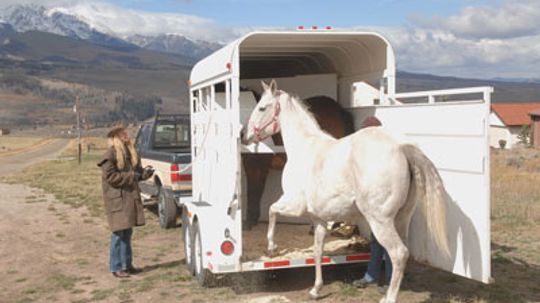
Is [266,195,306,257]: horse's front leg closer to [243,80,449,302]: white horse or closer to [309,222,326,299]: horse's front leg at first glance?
[243,80,449,302]: white horse

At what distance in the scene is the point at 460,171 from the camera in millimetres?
5480

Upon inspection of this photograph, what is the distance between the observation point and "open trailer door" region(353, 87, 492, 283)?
516cm

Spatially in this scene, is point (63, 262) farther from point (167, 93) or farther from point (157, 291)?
point (167, 93)

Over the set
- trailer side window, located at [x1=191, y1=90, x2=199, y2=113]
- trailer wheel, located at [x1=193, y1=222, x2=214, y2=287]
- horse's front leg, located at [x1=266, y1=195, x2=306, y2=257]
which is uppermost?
trailer side window, located at [x1=191, y1=90, x2=199, y2=113]

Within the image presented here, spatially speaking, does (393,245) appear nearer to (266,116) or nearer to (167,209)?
(266,116)

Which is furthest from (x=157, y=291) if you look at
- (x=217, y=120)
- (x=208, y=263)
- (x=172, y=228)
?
(x=172, y=228)

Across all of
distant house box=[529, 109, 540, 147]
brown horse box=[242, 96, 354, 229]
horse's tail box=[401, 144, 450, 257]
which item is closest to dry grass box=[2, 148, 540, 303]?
horse's tail box=[401, 144, 450, 257]

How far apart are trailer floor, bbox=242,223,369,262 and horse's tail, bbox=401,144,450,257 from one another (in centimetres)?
160

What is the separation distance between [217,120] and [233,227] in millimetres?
1470

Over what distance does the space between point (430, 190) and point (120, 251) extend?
4.46 m

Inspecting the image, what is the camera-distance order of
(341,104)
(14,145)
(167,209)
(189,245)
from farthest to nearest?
1. (14,145)
2. (167,209)
3. (341,104)
4. (189,245)

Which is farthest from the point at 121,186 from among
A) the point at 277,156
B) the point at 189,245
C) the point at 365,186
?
the point at 365,186

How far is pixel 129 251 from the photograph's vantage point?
8023 millimetres

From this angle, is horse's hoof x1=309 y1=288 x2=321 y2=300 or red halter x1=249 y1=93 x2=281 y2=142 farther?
red halter x1=249 y1=93 x2=281 y2=142
